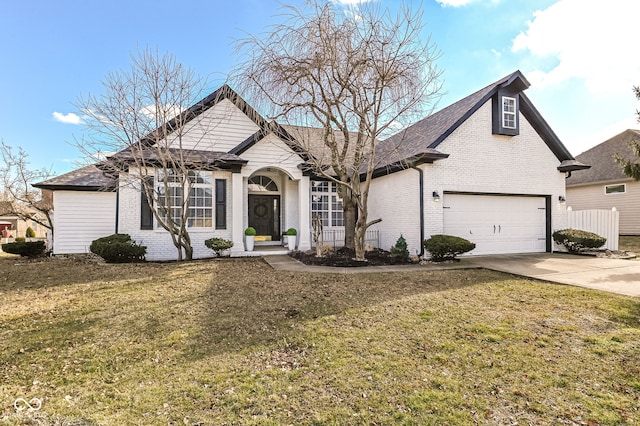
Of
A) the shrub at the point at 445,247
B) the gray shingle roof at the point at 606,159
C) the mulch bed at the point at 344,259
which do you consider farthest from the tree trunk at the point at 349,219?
the gray shingle roof at the point at 606,159

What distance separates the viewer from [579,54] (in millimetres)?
10672

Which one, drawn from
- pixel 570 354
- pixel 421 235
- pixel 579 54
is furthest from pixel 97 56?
pixel 579 54

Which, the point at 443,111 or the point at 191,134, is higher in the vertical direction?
the point at 443,111

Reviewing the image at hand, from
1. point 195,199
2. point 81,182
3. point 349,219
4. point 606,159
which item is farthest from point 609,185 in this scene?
point 81,182

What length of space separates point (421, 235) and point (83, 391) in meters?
9.80

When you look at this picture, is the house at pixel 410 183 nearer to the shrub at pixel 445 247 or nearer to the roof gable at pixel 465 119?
the roof gable at pixel 465 119

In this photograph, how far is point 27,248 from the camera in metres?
12.8

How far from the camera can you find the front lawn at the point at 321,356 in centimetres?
268

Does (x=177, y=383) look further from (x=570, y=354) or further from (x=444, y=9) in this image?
(x=444, y=9)

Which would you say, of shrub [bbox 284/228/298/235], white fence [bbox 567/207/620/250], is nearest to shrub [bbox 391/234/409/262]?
shrub [bbox 284/228/298/235]

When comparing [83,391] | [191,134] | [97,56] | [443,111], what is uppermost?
[97,56]

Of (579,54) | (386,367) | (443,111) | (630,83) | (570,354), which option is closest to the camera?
(386,367)

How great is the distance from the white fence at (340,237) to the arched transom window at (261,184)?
10.3 feet

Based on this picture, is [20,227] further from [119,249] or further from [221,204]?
[221,204]
